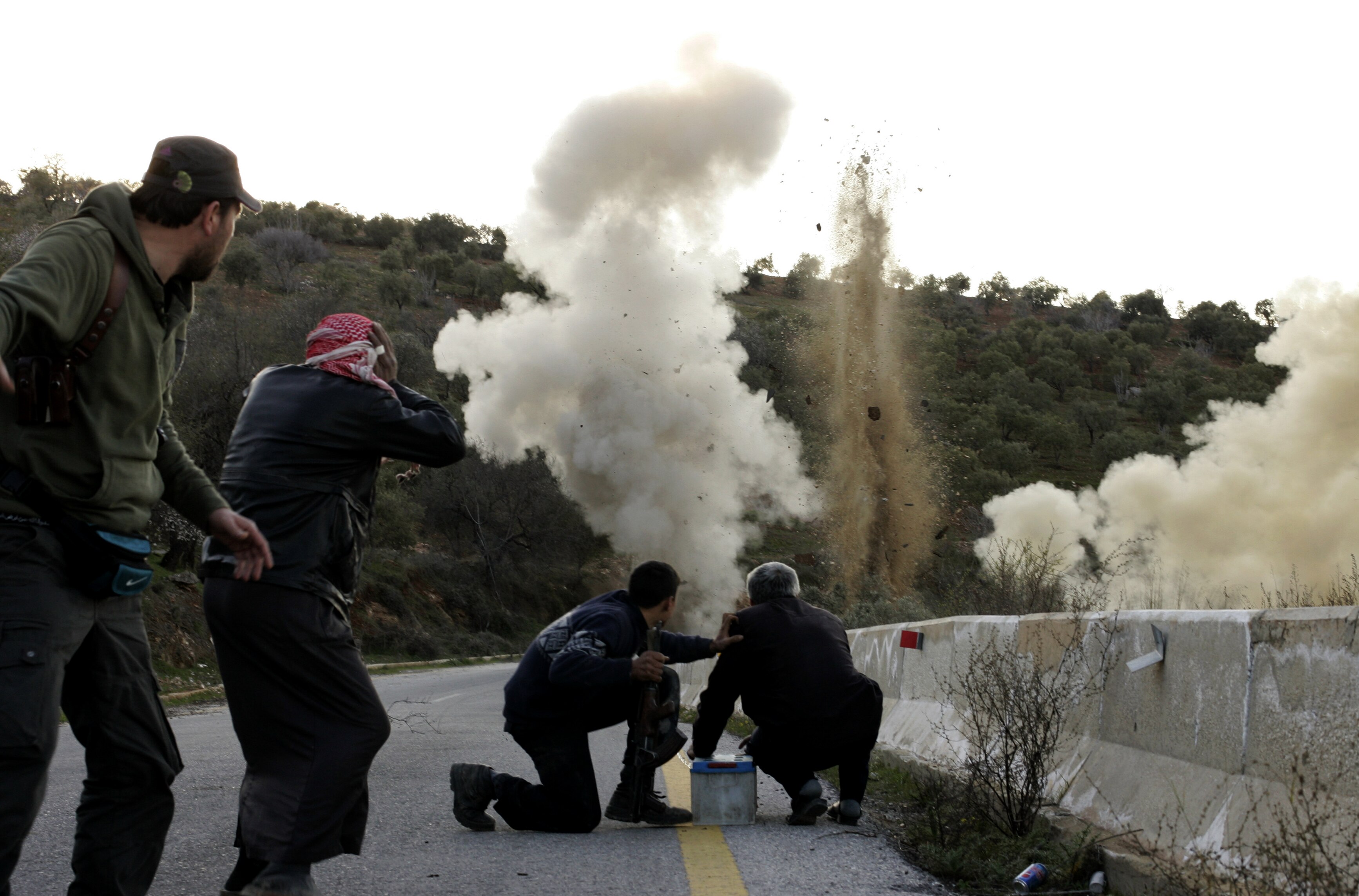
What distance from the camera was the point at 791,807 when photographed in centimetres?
650

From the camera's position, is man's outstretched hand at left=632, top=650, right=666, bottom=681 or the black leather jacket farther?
man's outstretched hand at left=632, top=650, right=666, bottom=681

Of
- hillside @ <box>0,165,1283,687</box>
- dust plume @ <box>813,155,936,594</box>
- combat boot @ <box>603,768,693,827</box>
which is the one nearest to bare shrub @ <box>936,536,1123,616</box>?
hillside @ <box>0,165,1283,687</box>

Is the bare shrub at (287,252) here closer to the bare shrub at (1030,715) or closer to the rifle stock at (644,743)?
the rifle stock at (644,743)

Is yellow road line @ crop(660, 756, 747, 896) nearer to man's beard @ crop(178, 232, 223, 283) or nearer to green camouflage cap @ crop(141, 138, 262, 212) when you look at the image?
man's beard @ crop(178, 232, 223, 283)

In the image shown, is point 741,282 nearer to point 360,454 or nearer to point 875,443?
point 875,443

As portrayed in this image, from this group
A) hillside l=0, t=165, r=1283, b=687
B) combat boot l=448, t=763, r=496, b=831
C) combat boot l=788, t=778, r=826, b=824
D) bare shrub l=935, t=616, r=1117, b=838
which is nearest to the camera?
bare shrub l=935, t=616, r=1117, b=838

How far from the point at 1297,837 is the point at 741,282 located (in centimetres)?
4636

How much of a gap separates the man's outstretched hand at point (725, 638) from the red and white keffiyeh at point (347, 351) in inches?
112

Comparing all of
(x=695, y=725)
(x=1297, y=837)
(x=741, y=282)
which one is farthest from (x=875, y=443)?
(x=1297, y=837)

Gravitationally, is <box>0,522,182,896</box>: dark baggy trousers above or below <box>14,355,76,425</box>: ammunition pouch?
below

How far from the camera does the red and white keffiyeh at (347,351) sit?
3742 millimetres

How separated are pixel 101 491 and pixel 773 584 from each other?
4.29 m

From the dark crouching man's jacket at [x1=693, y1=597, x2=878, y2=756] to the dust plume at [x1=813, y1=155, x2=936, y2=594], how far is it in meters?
37.3

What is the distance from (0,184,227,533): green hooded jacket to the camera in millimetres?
2613
